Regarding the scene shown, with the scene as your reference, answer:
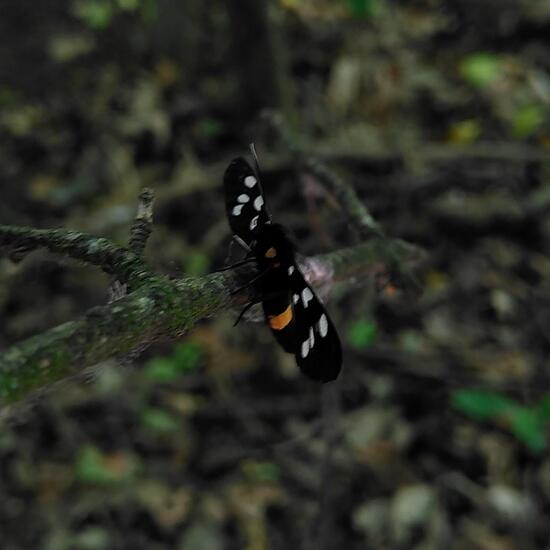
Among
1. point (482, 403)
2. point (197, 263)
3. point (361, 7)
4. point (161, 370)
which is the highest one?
point (361, 7)

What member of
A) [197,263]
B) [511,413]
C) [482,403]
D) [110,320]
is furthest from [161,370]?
[110,320]

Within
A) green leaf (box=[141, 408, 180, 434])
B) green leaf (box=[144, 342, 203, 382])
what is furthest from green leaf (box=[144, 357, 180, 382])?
green leaf (box=[141, 408, 180, 434])

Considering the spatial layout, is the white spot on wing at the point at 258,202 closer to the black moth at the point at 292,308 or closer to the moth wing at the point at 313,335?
the black moth at the point at 292,308

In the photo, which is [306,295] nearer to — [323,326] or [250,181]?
[323,326]

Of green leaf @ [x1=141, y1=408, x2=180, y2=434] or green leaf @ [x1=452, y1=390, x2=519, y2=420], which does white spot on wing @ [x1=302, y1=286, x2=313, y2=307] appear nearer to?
green leaf @ [x1=452, y1=390, x2=519, y2=420]

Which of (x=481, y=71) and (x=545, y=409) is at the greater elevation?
(x=481, y=71)

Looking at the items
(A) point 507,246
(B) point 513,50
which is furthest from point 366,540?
(B) point 513,50

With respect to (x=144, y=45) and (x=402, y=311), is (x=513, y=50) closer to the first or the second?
(x=402, y=311)
